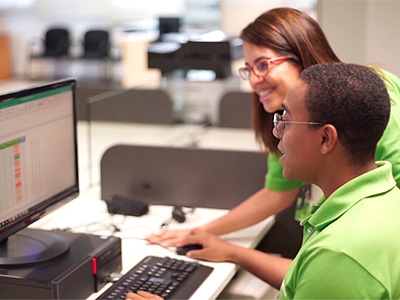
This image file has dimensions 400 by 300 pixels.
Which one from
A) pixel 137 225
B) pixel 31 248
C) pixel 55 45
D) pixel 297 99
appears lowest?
pixel 55 45

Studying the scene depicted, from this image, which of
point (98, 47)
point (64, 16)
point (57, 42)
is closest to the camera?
point (98, 47)

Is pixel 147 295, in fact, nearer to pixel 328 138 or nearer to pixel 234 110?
pixel 328 138

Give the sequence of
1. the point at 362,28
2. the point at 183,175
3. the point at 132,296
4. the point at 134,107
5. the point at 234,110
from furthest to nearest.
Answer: the point at 234,110, the point at 134,107, the point at 183,175, the point at 362,28, the point at 132,296

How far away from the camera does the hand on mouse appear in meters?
2.04

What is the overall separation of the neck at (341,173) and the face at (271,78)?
0.73 m

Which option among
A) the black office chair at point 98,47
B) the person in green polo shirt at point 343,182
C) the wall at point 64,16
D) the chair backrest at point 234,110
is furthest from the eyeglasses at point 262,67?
the wall at point 64,16

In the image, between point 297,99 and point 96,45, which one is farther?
point 96,45

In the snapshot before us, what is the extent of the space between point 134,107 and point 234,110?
64 centimetres

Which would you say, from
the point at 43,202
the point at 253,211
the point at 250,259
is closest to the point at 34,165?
the point at 43,202

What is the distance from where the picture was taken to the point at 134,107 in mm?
3768

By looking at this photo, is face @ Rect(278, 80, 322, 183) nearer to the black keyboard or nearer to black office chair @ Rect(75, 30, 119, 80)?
the black keyboard

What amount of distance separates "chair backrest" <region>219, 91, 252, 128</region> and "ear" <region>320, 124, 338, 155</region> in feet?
8.92

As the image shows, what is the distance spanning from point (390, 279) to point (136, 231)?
1.21 meters

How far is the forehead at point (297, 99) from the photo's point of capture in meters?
1.36
